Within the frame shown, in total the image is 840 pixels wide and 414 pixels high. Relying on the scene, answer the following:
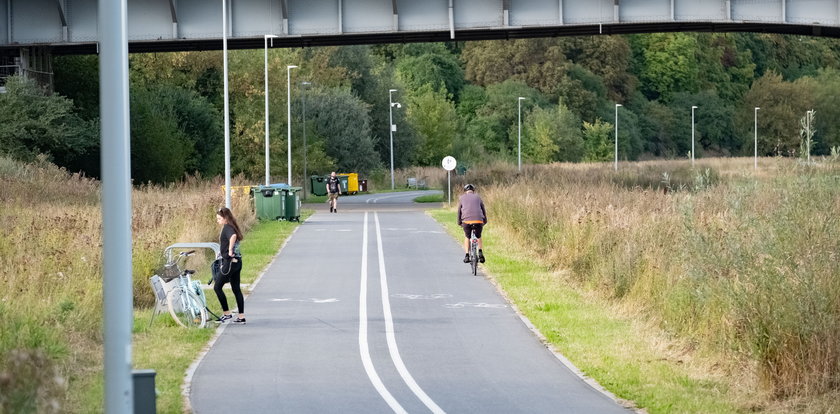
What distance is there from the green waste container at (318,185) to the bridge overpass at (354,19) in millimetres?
27540

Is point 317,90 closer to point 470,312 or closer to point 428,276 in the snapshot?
point 428,276

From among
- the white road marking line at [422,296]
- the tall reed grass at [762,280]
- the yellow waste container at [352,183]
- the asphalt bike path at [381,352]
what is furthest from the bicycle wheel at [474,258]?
the yellow waste container at [352,183]

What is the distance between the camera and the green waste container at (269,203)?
46.5 metres

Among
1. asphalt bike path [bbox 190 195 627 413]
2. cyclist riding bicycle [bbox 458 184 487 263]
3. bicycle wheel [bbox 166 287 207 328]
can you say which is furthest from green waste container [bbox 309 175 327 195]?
bicycle wheel [bbox 166 287 207 328]

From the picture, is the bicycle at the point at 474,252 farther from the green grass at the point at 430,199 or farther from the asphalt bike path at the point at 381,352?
the green grass at the point at 430,199

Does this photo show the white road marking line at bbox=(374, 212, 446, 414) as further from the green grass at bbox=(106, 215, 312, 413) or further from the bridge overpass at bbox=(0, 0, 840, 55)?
the bridge overpass at bbox=(0, 0, 840, 55)

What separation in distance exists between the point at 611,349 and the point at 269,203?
102ft

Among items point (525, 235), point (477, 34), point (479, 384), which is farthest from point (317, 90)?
point (479, 384)

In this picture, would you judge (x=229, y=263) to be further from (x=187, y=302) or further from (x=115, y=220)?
(x=115, y=220)

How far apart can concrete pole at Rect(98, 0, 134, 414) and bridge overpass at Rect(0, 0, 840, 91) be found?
38715mm

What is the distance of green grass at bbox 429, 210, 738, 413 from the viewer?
43.9ft

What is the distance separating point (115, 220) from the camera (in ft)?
25.2

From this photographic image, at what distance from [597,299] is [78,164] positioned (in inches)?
1582

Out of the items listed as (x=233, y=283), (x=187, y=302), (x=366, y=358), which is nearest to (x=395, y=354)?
(x=366, y=358)
